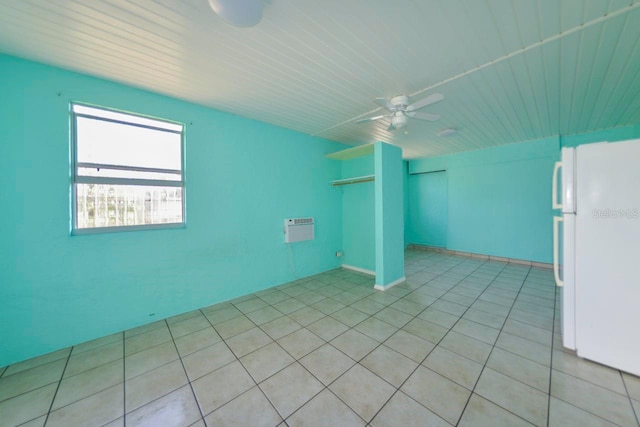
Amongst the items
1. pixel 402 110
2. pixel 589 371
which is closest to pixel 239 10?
pixel 402 110

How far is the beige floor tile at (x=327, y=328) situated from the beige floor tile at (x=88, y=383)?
5.63 ft

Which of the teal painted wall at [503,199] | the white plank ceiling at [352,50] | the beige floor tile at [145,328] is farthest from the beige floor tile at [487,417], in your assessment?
the teal painted wall at [503,199]

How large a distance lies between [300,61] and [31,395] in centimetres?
351

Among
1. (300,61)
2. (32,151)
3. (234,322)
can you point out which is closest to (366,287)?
(234,322)

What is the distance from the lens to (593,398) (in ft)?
4.94

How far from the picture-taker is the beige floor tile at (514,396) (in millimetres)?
1402

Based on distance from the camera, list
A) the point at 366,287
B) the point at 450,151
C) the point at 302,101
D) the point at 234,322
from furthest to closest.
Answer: the point at 450,151
the point at 366,287
the point at 302,101
the point at 234,322

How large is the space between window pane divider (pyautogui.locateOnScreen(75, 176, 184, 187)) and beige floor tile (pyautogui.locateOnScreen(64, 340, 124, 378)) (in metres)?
1.72

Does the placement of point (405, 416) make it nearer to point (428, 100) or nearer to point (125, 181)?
point (428, 100)

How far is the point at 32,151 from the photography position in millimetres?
2006

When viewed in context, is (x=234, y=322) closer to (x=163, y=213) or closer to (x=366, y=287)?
(x=163, y=213)

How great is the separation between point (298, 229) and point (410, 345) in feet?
8.04

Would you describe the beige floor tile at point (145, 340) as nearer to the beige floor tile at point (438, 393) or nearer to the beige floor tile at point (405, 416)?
the beige floor tile at point (405, 416)

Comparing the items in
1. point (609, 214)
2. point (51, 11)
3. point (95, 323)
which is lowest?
point (95, 323)
